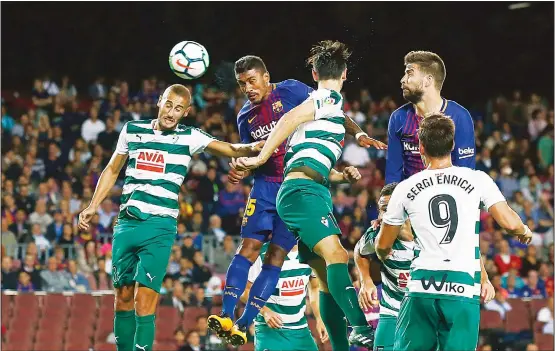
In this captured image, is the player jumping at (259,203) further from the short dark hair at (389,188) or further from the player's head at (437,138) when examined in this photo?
the player's head at (437,138)

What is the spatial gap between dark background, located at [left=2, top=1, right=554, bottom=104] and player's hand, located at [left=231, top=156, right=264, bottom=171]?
15.1 m

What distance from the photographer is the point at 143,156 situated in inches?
325

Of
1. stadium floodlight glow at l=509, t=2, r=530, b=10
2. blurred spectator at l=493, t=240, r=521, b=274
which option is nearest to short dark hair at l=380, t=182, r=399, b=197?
blurred spectator at l=493, t=240, r=521, b=274

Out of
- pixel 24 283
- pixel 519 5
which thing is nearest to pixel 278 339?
pixel 24 283

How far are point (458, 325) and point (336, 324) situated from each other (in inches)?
74.4

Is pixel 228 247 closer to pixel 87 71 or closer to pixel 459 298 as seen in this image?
pixel 87 71

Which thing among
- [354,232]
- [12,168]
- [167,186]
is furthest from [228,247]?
[167,186]

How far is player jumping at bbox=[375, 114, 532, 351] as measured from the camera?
20.0ft

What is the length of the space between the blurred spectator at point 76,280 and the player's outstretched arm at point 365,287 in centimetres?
782

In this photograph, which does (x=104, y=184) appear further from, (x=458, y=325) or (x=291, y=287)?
(x=458, y=325)

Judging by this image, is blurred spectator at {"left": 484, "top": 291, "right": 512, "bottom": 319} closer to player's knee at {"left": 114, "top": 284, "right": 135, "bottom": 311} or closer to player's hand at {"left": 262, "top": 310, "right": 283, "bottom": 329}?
player's hand at {"left": 262, "top": 310, "right": 283, "bottom": 329}

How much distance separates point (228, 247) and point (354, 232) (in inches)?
87.8

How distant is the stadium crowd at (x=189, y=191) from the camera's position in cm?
1524

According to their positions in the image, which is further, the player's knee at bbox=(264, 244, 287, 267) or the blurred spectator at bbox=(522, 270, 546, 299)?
the blurred spectator at bbox=(522, 270, 546, 299)
